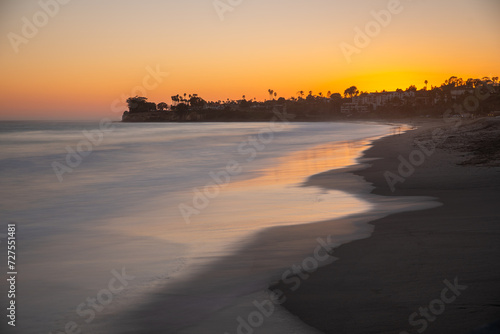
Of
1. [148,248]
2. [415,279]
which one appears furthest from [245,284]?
[148,248]

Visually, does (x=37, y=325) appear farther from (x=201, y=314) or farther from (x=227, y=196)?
(x=227, y=196)

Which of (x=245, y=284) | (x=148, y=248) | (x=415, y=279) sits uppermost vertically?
(x=415, y=279)

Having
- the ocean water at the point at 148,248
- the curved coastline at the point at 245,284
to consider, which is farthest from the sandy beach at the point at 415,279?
the ocean water at the point at 148,248

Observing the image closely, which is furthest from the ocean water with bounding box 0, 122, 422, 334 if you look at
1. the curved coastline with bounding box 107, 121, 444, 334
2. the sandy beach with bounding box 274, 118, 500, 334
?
the sandy beach with bounding box 274, 118, 500, 334

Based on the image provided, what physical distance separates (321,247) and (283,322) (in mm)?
2589

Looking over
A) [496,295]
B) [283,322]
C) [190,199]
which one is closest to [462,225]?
[496,295]

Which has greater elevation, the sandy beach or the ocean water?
the sandy beach

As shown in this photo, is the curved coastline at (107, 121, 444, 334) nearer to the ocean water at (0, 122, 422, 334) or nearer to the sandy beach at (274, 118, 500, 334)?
the ocean water at (0, 122, 422, 334)

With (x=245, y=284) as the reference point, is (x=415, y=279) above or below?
above

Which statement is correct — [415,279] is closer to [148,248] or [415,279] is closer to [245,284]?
[245,284]

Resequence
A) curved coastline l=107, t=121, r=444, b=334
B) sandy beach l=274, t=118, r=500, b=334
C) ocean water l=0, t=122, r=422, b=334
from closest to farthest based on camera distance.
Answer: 1. sandy beach l=274, t=118, r=500, b=334
2. curved coastline l=107, t=121, r=444, b=334
3. ocean water l=0, t=122, r=422, b=334

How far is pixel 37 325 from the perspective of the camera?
188 inches

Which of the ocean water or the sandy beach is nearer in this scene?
the sandy beach

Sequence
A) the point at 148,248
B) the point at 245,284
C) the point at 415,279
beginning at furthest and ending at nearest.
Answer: the point at 148,248, the point at 245,284, the point at 415,279
